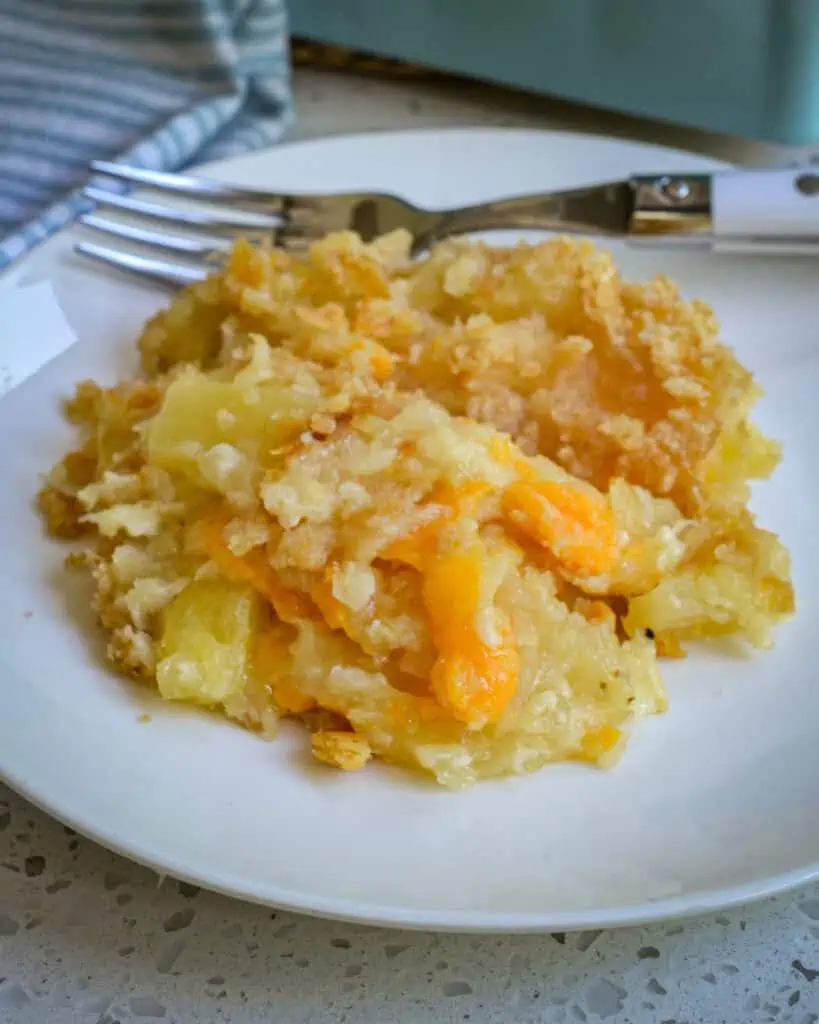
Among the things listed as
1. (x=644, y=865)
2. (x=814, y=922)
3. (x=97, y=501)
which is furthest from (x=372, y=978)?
(x=97, y=501)

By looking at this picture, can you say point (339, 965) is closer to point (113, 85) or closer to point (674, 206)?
point (674, 206)

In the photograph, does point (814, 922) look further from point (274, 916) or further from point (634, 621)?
point (274, 916)

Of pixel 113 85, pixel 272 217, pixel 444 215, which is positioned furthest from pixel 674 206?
pixel 113 85

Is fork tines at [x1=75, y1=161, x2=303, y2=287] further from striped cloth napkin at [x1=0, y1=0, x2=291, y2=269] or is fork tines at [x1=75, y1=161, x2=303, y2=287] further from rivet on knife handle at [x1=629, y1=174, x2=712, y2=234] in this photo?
rivet on knife handle at [x1=629, y1=174, x2=712, y2=234]

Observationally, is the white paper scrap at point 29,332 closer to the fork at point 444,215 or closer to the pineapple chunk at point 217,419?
the fork at point 444,215

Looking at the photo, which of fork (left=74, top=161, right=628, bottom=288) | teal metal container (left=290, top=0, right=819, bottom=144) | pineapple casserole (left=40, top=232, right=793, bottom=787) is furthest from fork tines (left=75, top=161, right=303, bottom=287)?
teal metal container (left=290, top=0, right=819, bottom=144)

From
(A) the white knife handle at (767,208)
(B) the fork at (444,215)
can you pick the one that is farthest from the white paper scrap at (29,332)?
(A) the white knife handle at (767,208)

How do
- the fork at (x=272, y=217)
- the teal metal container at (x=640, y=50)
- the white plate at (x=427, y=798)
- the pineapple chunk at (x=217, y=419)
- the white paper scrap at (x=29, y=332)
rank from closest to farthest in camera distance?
the white plate at (x=427, y=798) → the pineapple chunk at (x=217, y=419) → the white paper scrap at (x=29, y=332) → the fork at (x=272, y=217) → the teal metal container at (x=640, y=50)
